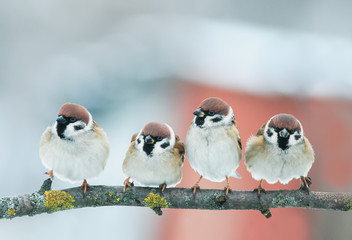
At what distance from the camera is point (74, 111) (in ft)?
5.57

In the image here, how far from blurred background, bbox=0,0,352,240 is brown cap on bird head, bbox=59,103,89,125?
53.0 inches

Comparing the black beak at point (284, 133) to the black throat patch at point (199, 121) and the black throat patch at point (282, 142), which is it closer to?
the black throat patch at point (282, 142)

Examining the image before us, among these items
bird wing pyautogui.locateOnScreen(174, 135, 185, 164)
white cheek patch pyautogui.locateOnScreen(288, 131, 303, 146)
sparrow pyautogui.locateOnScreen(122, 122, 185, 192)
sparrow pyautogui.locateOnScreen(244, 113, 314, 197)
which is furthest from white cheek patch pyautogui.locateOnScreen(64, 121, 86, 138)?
white cheek patch pyautogui.locateOnScreen(288, 131, 303, 146)

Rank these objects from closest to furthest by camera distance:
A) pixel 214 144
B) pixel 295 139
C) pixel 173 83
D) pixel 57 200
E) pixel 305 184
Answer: pixel 57 200 → pixel 305 184 → pixel 295 139 → pixel 214 144 → pixel 173 83

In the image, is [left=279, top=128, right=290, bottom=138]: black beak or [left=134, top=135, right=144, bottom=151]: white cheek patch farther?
[left=134, top=135, right=144, bottom=151]: white cheek patch

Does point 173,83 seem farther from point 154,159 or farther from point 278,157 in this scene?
point 278,157

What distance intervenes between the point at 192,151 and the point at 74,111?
445mm

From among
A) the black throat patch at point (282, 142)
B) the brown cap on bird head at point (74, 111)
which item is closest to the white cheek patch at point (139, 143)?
the brown cap on bird head at point (74, 111)

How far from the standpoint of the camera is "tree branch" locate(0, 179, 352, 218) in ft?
5.32

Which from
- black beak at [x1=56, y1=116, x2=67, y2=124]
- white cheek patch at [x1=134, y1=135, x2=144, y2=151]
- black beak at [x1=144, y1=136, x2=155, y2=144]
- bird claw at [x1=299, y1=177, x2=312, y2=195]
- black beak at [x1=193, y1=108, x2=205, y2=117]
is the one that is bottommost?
bird claw at [x1=299, y1=177, x2=312, y2=195]

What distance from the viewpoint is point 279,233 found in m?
2.91

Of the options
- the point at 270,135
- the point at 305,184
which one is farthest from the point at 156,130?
the point at 305,184

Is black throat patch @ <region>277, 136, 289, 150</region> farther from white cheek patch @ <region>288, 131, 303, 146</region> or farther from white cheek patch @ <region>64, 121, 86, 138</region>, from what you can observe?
white cheek patch @ <region>64, 121, 86, 138</region>

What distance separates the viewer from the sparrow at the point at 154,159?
187 cm
